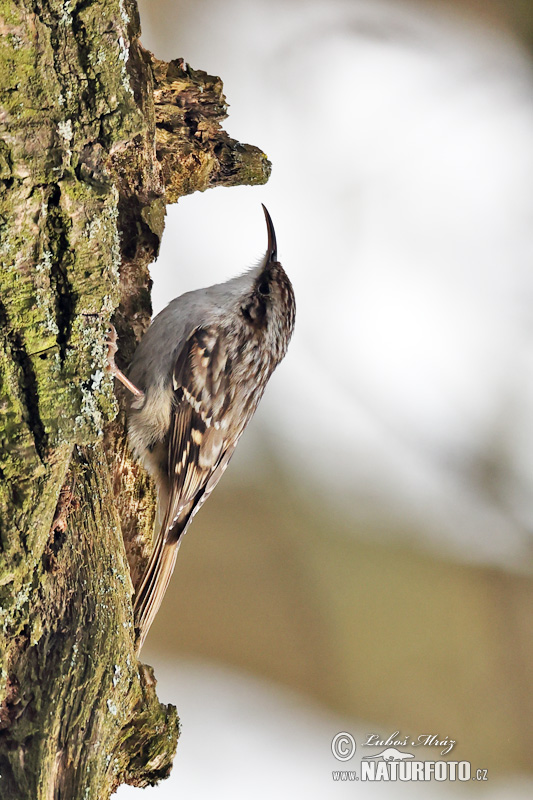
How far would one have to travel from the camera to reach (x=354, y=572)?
6.46ft

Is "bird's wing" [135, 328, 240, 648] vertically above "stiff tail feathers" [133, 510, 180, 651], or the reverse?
"bird's wing" [135, 328, 240, 648]

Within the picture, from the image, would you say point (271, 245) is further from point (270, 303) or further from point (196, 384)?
point (196, 384)

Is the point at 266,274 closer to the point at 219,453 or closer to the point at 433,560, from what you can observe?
the point at 219,453

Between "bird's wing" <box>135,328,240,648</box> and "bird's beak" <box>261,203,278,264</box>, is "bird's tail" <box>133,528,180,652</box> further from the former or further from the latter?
"bird's beak" <box>261,203,278,264</box>

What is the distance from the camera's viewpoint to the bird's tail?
134 centimetres

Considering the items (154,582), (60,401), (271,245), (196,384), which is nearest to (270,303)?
(271,245)

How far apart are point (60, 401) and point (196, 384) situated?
68 centimetres

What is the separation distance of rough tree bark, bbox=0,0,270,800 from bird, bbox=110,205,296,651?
343 millimetres

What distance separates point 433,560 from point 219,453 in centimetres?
79

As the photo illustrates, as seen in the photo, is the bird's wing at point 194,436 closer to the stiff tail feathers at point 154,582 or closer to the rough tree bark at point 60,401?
the stiff tail feathers at point 154,582

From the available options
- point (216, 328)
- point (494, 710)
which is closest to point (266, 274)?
point (216, 328)

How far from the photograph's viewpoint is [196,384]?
1621 mm

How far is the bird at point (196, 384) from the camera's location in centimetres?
152

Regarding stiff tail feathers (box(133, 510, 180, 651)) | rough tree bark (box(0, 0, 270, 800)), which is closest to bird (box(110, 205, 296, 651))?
stiff tail feathers (box(133, 510, 180, 651))
